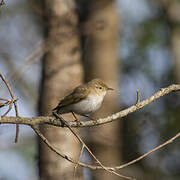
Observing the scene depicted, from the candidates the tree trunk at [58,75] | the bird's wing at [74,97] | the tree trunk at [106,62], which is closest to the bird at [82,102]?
A: the bird's wing at [74,97]

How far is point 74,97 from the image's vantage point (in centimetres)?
580

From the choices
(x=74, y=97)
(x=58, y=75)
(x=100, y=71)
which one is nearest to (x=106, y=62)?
(x=100, y=71)

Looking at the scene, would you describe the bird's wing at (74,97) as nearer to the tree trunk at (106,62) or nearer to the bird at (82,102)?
the bird at (82,102)

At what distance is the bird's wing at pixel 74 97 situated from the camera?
564 centimetres

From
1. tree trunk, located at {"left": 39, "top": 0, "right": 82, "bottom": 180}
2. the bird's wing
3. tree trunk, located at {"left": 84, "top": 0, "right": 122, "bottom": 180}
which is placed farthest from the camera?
tree trunk, located at {"left": 84, "top": 0, "right": 122, "bottom": 180}

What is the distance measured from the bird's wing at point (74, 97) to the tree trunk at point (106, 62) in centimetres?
454

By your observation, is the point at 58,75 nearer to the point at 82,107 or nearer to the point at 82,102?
the point at 82,102

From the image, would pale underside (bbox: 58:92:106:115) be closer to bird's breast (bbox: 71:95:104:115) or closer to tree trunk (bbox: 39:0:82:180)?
bird's breast (bbox: 71:95:104:115)

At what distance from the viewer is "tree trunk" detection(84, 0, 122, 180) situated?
10375mm

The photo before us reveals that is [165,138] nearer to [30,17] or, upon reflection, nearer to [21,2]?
[30,17]

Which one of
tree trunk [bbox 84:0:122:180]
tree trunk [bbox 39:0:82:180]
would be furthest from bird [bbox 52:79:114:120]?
tree trunk [bbox 84:0:122:180]

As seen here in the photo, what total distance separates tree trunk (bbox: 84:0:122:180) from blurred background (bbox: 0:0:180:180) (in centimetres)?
3

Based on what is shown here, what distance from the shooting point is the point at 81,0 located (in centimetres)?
1164

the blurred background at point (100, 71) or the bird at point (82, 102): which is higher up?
the blurred background at point (100, 71)
